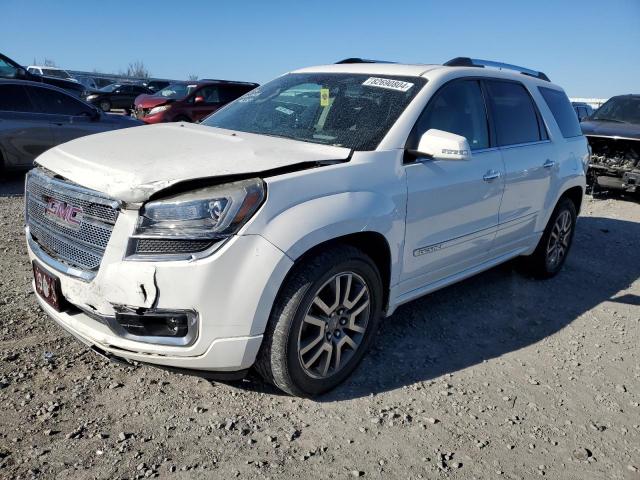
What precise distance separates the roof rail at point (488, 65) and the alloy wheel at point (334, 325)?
195cm

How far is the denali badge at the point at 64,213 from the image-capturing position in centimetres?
252

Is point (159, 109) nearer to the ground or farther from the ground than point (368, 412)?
farther from the ground

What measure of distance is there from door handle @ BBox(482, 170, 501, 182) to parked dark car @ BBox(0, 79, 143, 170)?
21.7 ft

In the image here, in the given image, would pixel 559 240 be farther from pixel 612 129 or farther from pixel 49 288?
pixel 612 129

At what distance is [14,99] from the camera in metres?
7.65

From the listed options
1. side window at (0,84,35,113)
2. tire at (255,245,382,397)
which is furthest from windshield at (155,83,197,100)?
tire at (255,245,382,397)

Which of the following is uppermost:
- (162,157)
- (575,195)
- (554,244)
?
(162,157)

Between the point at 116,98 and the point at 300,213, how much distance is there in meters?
25.9

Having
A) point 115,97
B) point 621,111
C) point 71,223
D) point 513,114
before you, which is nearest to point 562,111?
point 513,114

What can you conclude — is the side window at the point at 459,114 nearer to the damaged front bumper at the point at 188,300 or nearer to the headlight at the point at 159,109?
the damaged front bumper at the point at 188,300

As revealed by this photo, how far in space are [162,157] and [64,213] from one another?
56cm

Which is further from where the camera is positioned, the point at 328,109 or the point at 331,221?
the point at 328,109

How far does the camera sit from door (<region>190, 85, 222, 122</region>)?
48.2ft

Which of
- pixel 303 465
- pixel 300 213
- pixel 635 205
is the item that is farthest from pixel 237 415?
pixel 635 205
